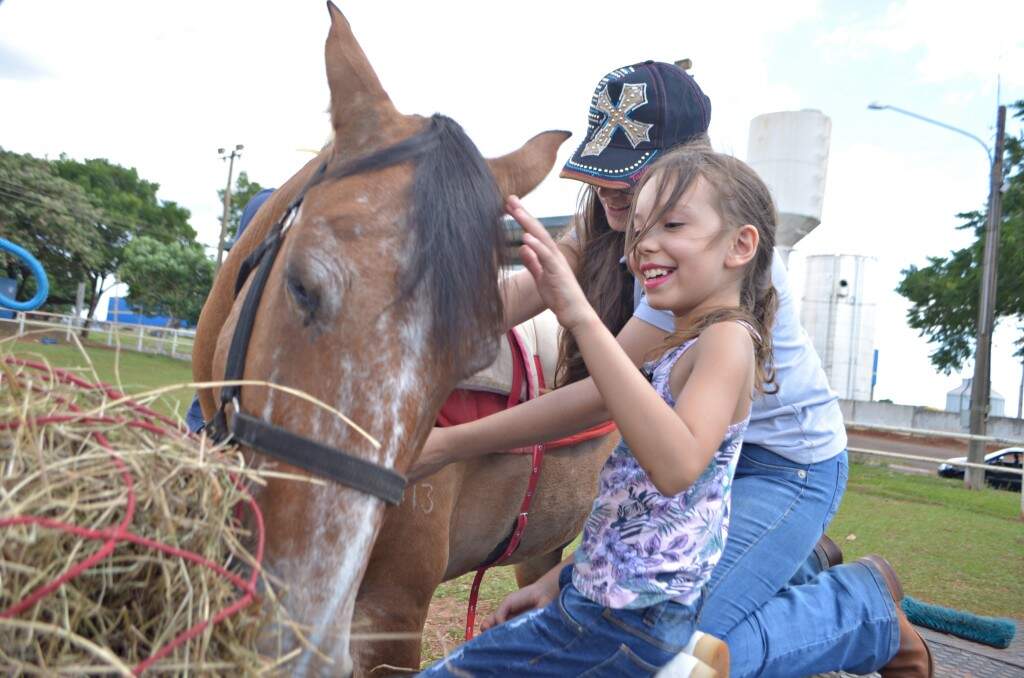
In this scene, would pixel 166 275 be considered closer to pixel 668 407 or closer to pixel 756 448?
pixel 756 448

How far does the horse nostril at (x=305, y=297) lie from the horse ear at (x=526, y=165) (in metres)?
0.69

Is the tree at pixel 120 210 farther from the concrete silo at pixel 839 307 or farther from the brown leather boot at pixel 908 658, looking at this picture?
the brown leather boot at pixel 908 658

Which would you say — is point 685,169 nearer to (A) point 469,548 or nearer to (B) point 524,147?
(B) point 524,147

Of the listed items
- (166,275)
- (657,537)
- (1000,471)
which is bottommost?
(1000,471)

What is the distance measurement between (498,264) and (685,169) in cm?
60

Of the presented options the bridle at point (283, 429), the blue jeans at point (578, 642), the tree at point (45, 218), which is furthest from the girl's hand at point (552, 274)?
the tree at point (45, 218)

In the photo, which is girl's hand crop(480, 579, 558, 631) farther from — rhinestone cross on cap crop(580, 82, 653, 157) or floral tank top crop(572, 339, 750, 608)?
rhinestone cross on cap crop(580, 82, 653, 157)

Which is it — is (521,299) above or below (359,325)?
above

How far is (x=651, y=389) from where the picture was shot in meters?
1.62

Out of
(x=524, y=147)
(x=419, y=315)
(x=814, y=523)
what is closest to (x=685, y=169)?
(x=524, y=147)

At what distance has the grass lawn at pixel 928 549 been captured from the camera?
5.09 m

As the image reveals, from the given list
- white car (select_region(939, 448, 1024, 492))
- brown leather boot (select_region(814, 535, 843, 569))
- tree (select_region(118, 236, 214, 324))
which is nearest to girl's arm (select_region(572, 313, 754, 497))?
brown leather boot (select_region(814, 535, 843, 569))

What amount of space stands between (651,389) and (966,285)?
20096 mm

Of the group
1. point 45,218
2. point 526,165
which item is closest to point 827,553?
point 526,165
